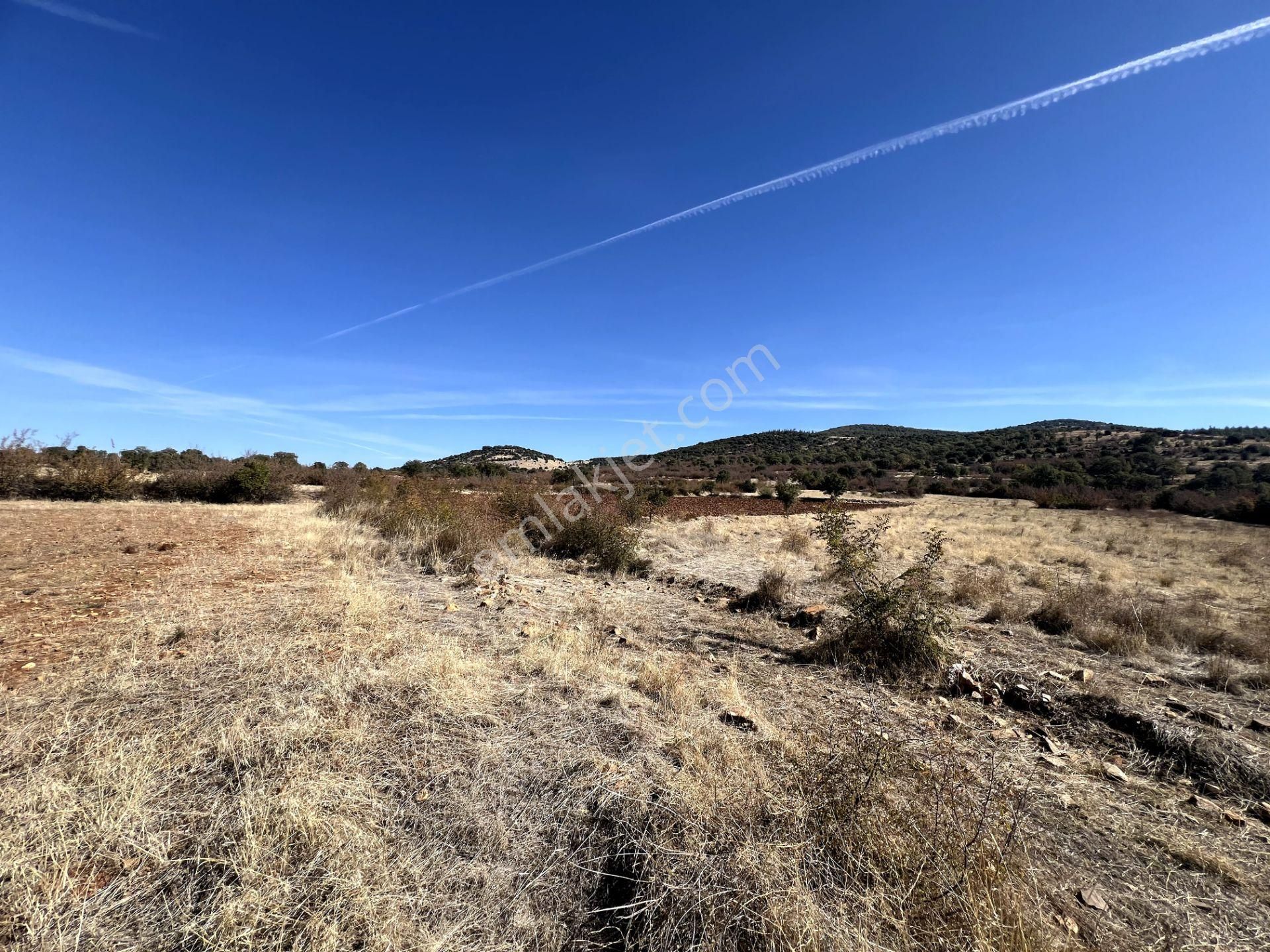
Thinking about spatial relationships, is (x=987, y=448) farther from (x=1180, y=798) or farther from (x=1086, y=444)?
(x=1180, y=798)

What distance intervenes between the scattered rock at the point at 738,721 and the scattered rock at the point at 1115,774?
2657 mm

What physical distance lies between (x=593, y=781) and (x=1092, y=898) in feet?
8.78

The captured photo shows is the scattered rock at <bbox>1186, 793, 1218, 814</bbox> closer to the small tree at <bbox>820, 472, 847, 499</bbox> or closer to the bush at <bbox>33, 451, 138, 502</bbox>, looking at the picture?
the bush at <bbox>33, 451, 138, 502</bbox>

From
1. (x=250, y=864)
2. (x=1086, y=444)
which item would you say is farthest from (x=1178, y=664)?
(x=1086, y=444)

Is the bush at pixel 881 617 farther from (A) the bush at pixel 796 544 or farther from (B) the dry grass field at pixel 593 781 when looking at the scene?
(A) the bush at pixel 796 544

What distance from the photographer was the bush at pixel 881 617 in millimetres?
5590

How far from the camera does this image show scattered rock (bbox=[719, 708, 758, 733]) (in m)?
4.04

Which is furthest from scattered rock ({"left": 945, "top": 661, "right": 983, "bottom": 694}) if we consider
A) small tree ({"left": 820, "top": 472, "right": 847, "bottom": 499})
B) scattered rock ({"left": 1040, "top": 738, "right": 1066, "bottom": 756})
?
small tree ({"left": 820, "top": 472, "right": 847, "bottom": 499})

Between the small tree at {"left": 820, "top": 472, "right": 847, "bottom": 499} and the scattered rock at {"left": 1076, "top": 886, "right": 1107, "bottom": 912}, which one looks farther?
the small tree at {"left": 820, "top": 472, "right": 847, "bottom": 499}

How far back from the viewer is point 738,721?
4.14 m

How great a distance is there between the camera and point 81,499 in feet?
55.7

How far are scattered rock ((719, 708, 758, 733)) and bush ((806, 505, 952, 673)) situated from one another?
2.27 meters

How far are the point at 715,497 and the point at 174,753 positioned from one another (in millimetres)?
30596

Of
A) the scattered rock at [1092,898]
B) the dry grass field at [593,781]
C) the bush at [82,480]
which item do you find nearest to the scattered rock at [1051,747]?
the dry grass field at [593,781]
